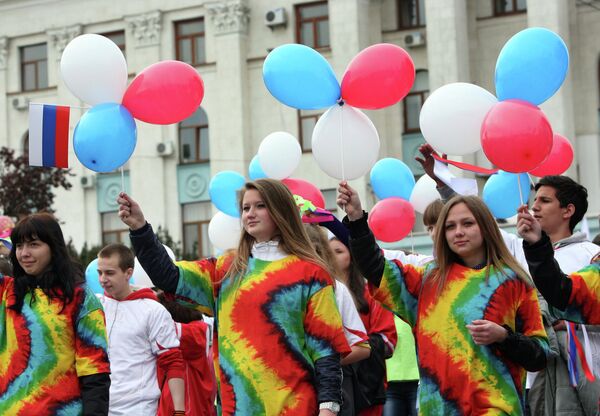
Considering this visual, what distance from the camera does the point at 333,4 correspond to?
107ft

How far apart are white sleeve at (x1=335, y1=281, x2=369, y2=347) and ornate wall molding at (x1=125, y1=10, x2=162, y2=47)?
96.8ft

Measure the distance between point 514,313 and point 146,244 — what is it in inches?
74.3

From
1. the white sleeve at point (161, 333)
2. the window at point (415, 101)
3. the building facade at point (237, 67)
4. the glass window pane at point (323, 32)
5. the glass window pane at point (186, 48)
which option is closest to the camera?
the white sleeve at point (161, 333)

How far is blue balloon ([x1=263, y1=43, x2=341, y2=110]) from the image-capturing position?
765 cm

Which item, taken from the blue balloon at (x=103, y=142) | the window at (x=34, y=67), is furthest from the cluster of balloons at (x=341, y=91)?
the window at (x=34, y=67)

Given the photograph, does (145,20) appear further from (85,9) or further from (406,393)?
(406,393)

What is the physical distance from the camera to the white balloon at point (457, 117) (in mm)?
7941

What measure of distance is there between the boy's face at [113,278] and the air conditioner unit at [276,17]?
84.5ft

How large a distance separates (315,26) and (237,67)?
2.53m

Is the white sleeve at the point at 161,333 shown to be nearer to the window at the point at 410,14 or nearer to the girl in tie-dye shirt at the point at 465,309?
the girl in tie-dye shirt at the point at 465,309

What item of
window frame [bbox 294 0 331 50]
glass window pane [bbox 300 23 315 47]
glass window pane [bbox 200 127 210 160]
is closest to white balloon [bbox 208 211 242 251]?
window frame [bbox 294 0 331 50]

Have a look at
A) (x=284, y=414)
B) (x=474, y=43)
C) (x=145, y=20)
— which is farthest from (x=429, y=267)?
(x=145, y=20)

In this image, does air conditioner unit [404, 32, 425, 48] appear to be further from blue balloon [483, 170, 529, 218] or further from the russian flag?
the russian flag

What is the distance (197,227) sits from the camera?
3453 cm
